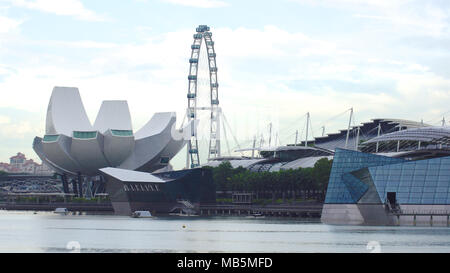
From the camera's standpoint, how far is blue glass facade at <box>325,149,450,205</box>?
85.2m

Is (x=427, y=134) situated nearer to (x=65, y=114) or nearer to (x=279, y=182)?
(x=279, y=182)

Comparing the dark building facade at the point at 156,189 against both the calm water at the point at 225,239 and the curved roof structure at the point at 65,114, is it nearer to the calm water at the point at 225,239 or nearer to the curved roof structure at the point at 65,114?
the curved roof structure at the point at 65,114

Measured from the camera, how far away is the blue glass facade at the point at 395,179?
85.2 m

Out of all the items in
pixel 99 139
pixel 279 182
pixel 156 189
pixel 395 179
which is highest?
pixel 99 139

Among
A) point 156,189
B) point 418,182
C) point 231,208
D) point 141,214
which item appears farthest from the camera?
point 156,189

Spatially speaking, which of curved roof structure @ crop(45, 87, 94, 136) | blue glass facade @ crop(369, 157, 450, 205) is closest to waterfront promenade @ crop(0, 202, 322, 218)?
curved roof structure @ crop(45, 87, 94, 136)

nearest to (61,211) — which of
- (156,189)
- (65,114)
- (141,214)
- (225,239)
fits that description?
(156,189)

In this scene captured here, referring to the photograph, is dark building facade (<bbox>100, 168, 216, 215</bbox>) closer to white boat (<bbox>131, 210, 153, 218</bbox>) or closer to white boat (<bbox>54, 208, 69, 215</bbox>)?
white boat (<bbox>131, 210, 153, 218</bbox>)

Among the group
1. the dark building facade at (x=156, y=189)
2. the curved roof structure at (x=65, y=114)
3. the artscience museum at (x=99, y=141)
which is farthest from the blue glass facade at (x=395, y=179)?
the curved roof structure at (x=65, y=114)

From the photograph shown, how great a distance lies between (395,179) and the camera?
8625cm

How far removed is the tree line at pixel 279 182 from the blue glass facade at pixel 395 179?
36404mm

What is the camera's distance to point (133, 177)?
129 meters

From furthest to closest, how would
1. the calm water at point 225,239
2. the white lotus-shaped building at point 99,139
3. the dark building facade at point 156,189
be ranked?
the white lotus-shaped building at point 99,139, the dark building facade at point 156,189, the calm water at point 225,239

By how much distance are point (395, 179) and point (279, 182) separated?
51.0 metres
